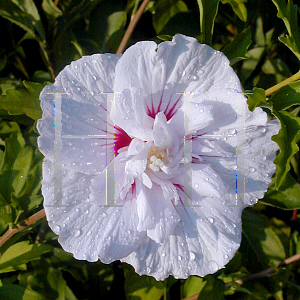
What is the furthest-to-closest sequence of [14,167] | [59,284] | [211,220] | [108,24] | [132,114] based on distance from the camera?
1. [108,24]
2. [59,284]
3. [14,167]
4. [211,220]
5. [132,114]

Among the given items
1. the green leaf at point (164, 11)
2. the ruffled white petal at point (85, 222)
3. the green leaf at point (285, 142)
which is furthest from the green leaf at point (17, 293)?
the green leaf at point (164, 11)

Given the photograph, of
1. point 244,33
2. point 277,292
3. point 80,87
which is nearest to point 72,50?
point 80,87

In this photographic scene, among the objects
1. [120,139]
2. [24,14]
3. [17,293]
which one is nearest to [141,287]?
[17,293]

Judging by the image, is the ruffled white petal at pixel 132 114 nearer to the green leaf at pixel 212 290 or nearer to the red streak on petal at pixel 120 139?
the red streak on petal at pixel 120 139

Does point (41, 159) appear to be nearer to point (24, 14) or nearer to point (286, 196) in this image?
point (24, 14)

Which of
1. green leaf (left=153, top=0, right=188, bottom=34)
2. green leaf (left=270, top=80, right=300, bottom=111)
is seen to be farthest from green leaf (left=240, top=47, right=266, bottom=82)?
green leaf (left=270, top=80, right=300, bottom=111)

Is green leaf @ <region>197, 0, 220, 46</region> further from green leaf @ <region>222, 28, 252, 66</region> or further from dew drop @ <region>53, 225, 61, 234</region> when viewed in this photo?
dew drop @ <region>53, 225, 61, 234</region>
